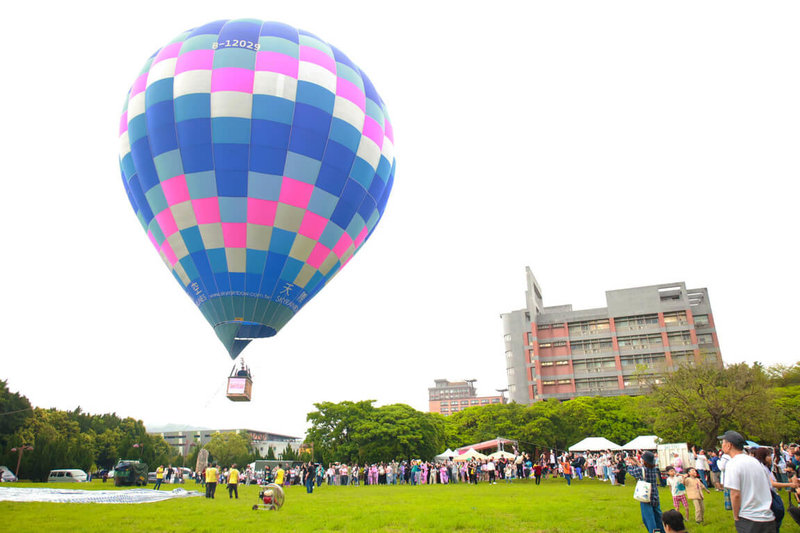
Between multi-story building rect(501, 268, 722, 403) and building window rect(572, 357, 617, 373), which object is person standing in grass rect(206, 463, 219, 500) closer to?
multi-story building rect(501, 268, 722, 403)

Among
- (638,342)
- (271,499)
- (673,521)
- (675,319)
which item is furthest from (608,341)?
(673,521)

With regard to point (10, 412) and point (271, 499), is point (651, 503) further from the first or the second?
point (10, 412)

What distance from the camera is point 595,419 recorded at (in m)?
57.2

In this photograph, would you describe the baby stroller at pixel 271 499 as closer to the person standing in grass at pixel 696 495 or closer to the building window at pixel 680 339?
the person standing in grass at pixel 696 495

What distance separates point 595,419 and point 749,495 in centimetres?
5730

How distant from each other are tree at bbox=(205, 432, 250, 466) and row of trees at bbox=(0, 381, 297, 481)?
1542 cm

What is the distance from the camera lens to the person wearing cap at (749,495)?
514 centimetres

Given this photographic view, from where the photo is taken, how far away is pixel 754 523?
5.17 meters

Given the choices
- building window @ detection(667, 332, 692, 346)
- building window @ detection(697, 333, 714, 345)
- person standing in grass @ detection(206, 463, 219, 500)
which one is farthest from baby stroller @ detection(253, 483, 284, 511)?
building window @ detection(697, 333, 714, 345)

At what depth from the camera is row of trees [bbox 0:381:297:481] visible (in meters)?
41.9

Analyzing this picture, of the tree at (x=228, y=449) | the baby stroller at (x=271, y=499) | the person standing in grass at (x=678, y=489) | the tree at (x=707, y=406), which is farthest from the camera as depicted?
the tree at (x=228, y=449)

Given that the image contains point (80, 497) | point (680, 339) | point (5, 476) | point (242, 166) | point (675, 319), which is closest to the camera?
point (242, 166)

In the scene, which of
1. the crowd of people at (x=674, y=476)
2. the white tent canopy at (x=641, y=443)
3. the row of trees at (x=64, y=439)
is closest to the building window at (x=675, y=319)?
the crowd of people at (x=674, y=476)

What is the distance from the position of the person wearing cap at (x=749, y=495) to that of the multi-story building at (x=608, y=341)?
77279 millimetres
